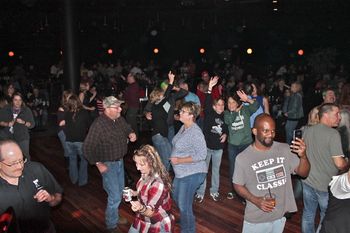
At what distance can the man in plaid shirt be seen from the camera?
437cm

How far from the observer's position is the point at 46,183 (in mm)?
2977

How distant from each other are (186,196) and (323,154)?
149 cm

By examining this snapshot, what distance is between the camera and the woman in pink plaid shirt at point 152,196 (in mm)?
3024

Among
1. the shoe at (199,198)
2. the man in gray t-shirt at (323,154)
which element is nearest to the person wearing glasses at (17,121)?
the shoe at (199,198)

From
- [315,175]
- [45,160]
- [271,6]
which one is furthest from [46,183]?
[271,6]

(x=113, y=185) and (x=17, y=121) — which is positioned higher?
(x=17, y=121)

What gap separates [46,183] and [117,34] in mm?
18918

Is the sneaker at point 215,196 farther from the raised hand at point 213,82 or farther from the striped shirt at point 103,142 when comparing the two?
the striped shirt at point 103,142

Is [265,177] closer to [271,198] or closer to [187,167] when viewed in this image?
[271,198]

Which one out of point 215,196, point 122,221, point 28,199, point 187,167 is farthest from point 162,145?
point 28,199

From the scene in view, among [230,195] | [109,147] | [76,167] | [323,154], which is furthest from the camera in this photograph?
[76,167]

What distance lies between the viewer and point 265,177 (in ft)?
10.0

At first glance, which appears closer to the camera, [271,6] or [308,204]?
[308,204]

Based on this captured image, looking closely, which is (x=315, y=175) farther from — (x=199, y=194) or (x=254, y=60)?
(x=254, y=60)
